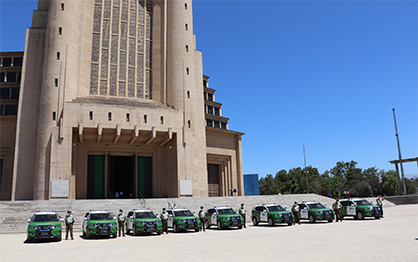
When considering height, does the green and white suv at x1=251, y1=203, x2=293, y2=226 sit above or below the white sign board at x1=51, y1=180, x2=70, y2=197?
below

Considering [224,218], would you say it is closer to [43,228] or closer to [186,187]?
[43,228]

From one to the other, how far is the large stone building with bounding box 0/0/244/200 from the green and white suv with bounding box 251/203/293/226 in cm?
1606

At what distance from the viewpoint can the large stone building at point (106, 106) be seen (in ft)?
116

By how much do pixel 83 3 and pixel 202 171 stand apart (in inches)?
987

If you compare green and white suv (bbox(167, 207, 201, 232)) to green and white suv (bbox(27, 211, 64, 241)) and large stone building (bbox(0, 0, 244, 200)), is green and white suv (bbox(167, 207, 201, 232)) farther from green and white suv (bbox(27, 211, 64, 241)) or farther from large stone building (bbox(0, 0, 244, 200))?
large stone building (bbox(0, 0, 244, 200))

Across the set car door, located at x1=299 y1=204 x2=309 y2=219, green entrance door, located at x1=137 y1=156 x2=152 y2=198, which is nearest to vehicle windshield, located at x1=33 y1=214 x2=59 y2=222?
car door, located at x1=299 y1=204 x2=309 y2=219

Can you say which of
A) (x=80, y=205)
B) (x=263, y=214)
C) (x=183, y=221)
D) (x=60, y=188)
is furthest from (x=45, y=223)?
(x=60, y=188)

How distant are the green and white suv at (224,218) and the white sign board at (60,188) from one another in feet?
59.5

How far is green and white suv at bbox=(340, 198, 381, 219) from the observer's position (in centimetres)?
2416

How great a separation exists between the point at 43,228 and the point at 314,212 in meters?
16.8

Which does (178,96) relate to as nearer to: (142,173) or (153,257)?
(142,173)

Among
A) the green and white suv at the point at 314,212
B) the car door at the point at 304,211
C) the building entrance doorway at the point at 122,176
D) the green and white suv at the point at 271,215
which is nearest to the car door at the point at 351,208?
the green and white suv at the point at 314,212

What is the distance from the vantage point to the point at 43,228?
1658cm

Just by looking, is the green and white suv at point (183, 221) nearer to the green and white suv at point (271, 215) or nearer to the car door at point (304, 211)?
the green and white suv at point (271, 215)
